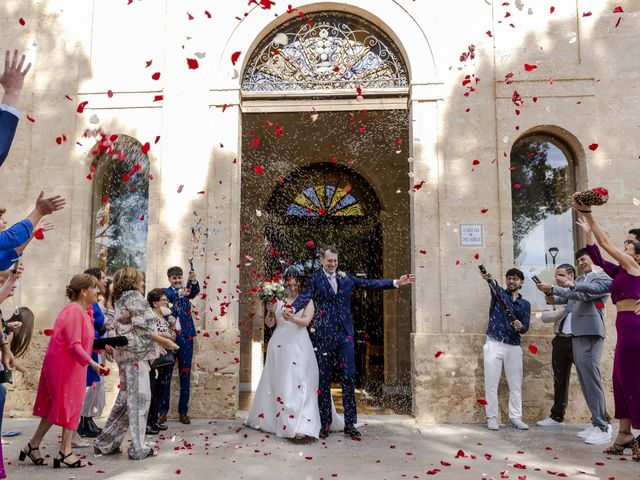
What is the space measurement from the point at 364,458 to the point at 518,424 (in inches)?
98.7

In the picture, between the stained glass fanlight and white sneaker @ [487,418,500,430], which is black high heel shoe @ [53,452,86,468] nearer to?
white sneaker @ [487,418,500,430]

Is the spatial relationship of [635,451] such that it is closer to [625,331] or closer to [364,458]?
[625,331]

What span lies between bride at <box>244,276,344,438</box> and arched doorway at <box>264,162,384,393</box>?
533 centimetres

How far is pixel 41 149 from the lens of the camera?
7766mm

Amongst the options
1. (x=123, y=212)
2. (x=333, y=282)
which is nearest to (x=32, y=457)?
(x=333, y=282)

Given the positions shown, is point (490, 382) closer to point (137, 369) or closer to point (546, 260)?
point (546, 260)

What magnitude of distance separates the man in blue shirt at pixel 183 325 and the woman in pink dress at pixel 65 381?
6.70ft

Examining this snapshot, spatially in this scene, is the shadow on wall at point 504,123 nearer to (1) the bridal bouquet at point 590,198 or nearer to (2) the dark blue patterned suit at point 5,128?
(1) the bridal bouquet at point 590,198

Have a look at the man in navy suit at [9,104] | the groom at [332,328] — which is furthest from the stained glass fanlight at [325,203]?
the man in navy suit at [9,104]

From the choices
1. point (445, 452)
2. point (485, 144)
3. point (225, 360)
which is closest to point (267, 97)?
point (485, 144)

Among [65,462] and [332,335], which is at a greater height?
[332,335]

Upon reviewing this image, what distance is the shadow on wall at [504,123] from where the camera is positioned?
7.12 metres

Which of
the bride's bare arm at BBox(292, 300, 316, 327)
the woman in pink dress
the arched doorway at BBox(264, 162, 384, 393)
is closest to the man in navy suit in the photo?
the woman in pink dress

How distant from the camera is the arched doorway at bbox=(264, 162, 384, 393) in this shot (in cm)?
1181
